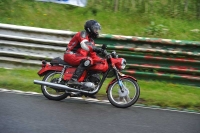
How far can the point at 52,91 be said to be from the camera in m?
9.19

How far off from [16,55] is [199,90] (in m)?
4.79

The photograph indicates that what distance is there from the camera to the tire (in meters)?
9.02

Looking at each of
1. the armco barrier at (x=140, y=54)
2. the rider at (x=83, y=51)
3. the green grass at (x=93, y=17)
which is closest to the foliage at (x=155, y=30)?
the green grass at (x=93, y=17)

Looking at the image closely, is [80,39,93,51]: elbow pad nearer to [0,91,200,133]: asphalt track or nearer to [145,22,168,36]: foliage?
[0,91,200,133]: asphalt track

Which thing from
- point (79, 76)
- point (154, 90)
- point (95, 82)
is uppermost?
point (79, 76)

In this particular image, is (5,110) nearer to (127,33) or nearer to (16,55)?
(16,55)

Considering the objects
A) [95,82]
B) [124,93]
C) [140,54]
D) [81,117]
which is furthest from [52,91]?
[140,54]

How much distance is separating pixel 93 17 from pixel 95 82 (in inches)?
203

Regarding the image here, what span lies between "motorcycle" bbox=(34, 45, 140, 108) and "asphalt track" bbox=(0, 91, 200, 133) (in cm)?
20

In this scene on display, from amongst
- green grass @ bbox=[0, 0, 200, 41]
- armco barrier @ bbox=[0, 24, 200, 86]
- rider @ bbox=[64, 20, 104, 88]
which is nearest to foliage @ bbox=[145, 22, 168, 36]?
green grass @ bbox=[0, 0, 200, 41]

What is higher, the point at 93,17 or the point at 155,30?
the point at 93,17

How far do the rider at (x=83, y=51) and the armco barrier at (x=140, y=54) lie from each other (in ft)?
6.51

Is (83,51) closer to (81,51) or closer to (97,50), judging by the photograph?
(81,51)

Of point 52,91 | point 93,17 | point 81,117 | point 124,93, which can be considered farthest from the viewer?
point 93,17
